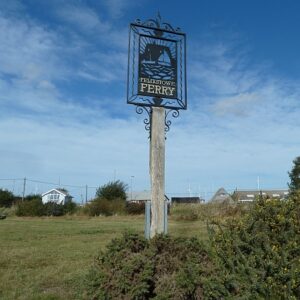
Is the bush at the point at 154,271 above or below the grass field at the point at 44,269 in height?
above

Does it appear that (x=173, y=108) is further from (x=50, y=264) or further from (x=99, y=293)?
(x=50, y=264)

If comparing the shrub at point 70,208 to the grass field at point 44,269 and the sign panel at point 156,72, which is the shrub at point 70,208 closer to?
the grass field at point 44,269

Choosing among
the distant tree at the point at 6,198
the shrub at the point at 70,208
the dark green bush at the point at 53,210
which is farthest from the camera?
the distant tree at the point at 6,198

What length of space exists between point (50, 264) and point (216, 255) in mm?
5284

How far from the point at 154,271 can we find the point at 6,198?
58.7 meters

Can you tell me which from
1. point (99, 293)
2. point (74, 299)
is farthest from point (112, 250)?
point (74, 299)

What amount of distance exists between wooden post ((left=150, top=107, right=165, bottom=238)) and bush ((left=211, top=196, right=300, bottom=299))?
64.2 inches

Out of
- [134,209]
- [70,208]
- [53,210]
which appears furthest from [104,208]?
[70,208]

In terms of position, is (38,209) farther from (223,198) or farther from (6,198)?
(223,198)

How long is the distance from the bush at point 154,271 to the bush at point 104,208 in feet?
122

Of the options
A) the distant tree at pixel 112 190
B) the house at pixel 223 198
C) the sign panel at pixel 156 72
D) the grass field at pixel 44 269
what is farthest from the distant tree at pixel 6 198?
Answer: the sign panel at pixel 156 72

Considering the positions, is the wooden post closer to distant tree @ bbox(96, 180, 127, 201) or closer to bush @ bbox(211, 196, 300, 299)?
bush @ bbox(211, 196, 300, 299)

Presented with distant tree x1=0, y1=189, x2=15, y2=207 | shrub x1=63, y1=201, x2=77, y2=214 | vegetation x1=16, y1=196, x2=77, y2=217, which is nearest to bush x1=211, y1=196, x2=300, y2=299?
vegetation x1=16, y1=196, x2=77, y2=217

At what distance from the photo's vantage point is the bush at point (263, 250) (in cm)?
420
